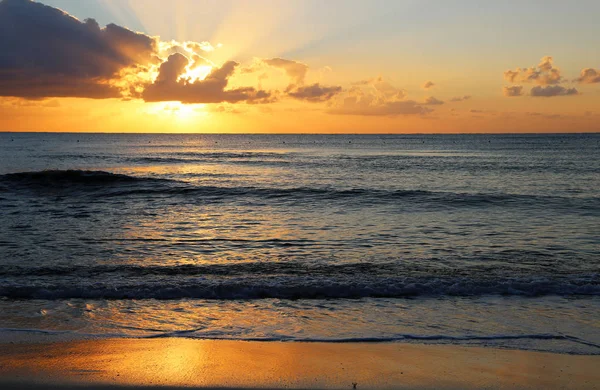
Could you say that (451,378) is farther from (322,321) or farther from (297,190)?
(297,190)

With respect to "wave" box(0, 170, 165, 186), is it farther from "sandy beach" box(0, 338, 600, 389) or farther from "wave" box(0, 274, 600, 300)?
"sandy beach" box(0, 338, 600, 389)

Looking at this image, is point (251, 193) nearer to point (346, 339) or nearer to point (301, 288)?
point (301, 288)

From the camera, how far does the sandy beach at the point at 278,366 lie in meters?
6.25

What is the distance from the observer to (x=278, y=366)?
6.77 meters

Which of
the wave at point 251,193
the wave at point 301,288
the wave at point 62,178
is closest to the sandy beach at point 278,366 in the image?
the wave at point 301,288

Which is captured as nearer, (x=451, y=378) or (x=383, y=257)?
(x=451, y=378)

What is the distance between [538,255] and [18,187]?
29.7m

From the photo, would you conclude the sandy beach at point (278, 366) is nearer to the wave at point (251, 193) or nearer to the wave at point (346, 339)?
the wave at point (346, 339)

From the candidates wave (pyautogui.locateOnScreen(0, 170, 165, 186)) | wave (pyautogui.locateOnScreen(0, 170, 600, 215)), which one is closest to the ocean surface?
wave (pyautogui.locateOnScreen(0, 170, 600, 215))

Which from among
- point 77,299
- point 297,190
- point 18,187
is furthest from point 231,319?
point 18,187

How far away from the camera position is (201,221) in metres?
20.7

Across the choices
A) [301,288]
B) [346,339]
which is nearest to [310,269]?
[301,288]

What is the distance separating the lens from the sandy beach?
20.5ft

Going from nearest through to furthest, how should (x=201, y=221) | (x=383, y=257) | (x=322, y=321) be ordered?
(x=322, y=321) → (x=383, y=257) → (x=201, y=221)
